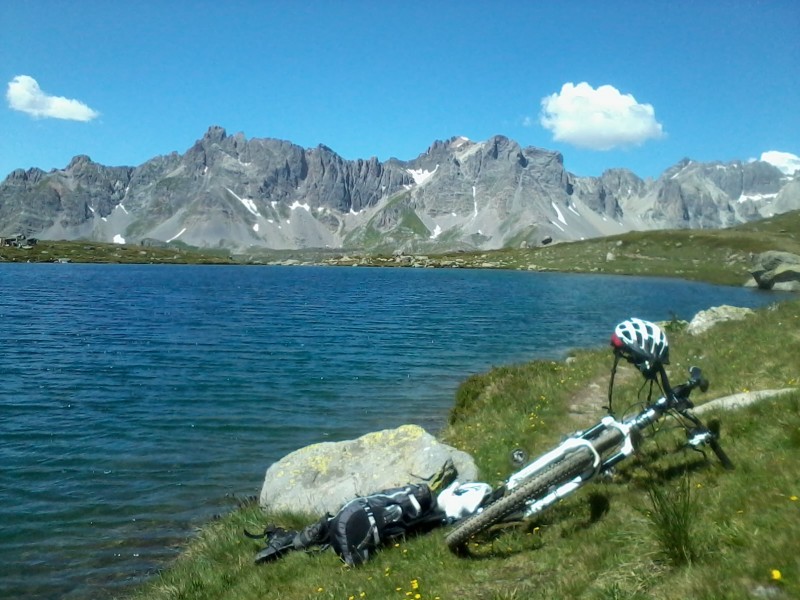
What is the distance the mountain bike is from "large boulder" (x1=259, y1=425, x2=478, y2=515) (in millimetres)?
4501

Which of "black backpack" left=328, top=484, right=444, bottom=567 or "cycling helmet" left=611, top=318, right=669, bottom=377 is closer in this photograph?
"cycling helmet" left=611, top=318, right=669, bottom=377

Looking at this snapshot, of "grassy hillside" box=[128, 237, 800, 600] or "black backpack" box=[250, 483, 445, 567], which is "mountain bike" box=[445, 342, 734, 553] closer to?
"grassy hillside" box=[128, 237, 800, 600]

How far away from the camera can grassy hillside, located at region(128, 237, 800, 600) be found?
5.81 metres

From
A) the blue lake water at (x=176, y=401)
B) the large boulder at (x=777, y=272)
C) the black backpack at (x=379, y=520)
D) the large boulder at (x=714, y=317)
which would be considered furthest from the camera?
the large boulder at (x=777, y=272)

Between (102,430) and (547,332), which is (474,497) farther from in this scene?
(547,332)

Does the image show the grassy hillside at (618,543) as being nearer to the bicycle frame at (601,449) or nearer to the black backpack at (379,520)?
the black backpack at (379,520)

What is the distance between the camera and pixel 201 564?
10938mm

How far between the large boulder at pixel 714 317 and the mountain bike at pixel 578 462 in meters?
21.8

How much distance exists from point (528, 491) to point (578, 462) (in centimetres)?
76

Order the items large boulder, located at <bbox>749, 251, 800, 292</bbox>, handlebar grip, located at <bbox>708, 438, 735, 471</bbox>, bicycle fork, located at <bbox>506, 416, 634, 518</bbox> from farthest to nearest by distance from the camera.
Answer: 1. large boulder, located at <bbox>749, 251, 800, 292</bbox>
2. handlebar grip, located at <bbox>708, 438, 735, 471</bbox>
3. bicycle fork, located at <bbox>506, 416, 634, 518</bbox>

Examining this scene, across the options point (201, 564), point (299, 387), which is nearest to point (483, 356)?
point (299, 387)

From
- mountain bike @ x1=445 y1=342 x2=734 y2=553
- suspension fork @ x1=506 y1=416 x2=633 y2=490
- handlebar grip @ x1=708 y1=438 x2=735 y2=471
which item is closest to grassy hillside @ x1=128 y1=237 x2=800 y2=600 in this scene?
handlebar grip @ x1=708 y1=438 x2=735 y2=471

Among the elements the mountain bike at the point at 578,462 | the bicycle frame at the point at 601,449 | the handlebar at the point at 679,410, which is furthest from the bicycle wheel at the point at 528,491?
the handlebar at the point at 679,410

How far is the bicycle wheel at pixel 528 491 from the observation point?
7.71m
